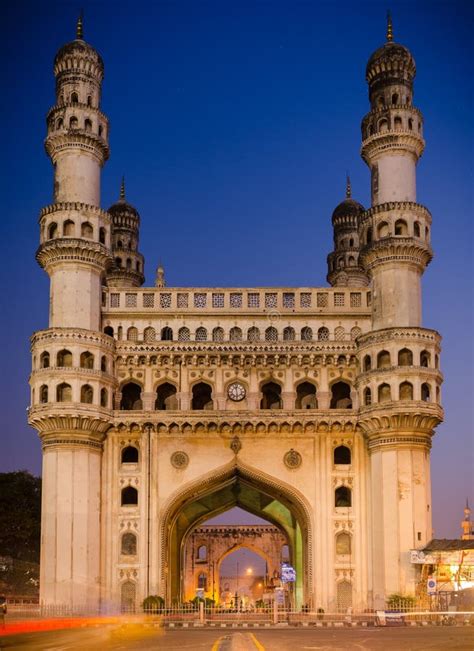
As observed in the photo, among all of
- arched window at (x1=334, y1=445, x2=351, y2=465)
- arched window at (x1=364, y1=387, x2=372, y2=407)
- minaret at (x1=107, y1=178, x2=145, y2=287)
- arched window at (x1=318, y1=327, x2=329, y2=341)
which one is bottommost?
arched window at (x1=334, y1=445, x2=351, y2=465)

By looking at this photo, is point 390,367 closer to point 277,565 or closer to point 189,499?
point 189,499

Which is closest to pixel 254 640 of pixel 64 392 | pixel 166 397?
pixel 64 392

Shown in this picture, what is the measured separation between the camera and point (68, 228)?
2174 inches

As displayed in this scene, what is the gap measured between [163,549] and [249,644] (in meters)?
23.1

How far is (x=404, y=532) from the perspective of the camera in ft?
167

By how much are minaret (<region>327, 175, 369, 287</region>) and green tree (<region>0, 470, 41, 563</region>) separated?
84.4 feet

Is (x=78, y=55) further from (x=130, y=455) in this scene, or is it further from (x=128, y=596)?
(x=128, y=596)

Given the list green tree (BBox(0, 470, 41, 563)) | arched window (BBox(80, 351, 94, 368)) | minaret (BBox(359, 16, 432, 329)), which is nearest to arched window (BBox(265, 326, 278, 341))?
minaret (BBox(359, 16, 432, 329))

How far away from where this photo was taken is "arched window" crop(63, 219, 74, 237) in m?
55.0

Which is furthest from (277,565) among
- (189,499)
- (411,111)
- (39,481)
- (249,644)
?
(249,644)

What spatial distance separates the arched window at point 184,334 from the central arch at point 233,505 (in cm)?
644

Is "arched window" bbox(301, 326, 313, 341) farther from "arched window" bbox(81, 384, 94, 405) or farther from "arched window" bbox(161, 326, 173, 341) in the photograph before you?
"arched window" bbox(81, 384, 94, 405)

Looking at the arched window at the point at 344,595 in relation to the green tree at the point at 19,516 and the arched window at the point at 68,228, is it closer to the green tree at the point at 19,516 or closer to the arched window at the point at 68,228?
the arched window at the point at 68,228

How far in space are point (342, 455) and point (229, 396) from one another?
6119 mm
